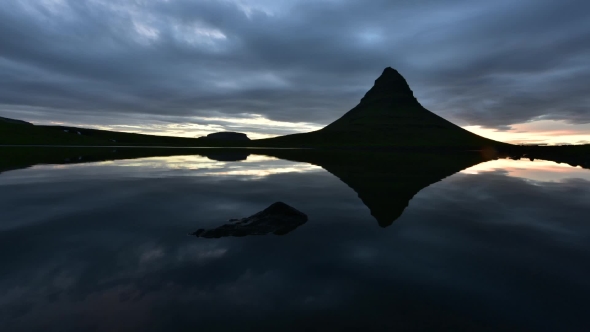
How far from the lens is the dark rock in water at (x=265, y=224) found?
1408cm

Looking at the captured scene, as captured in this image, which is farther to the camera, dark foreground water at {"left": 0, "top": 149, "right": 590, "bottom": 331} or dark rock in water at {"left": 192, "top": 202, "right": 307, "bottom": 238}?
dark rock in water at {"left": 192, "top": 202, "right": 307, "bottom": 238}

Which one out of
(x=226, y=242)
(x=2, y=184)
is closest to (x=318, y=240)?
(x=226, y=242)

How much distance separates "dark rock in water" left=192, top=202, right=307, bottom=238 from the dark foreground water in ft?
1.90

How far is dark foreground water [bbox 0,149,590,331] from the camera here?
7539 mm

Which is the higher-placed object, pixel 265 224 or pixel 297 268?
pixel 265 224

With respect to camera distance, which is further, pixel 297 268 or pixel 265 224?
pixel 265 224

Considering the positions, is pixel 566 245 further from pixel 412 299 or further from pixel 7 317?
pixel 7 317

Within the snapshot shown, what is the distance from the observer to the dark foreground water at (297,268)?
754 cm

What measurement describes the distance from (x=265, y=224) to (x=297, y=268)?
4.99 m

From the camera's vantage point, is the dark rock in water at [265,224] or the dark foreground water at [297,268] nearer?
the dark foreground water at [297,268]

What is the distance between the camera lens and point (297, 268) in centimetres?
1048

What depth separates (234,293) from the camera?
872 cm

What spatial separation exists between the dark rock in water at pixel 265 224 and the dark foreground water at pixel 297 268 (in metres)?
0.58

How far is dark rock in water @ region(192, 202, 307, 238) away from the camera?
14.1m
